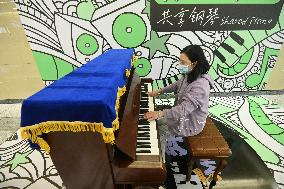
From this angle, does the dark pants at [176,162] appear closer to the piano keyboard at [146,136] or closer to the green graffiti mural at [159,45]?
the piano keyboard at [146,136]

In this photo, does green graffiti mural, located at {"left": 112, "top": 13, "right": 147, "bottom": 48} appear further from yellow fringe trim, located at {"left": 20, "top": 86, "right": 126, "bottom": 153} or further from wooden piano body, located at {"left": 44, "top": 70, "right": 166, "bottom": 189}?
yellow fringe trim, located at {"left": 20, "top": 86, "right": 126, "bottom": 153}

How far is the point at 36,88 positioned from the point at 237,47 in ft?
16.2

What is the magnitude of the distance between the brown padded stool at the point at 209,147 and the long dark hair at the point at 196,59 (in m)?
0.78

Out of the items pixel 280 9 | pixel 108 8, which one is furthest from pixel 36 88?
pixel 280 9

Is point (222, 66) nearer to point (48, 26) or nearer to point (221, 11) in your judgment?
point (221, 11)

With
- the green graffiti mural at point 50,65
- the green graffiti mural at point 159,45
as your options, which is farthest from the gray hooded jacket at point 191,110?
the green graffiti mural at point 50,65

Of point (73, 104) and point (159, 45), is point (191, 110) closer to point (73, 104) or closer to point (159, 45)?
point (73, 104)

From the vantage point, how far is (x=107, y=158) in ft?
5.72

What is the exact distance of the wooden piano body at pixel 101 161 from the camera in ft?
5.58

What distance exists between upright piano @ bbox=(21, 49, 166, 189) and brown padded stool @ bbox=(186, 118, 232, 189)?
0.66 meters

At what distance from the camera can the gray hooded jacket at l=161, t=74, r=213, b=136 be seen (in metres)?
2.39

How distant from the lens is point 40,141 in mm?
1660

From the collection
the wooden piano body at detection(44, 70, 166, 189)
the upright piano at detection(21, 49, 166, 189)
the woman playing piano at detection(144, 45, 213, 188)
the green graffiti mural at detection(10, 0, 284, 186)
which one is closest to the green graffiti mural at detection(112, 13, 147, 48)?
the green graffiti mural at detection(10, 0, 284, 186)

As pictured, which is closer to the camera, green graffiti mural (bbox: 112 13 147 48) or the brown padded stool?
the brown padded stool
